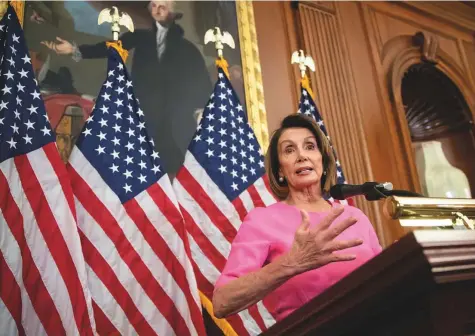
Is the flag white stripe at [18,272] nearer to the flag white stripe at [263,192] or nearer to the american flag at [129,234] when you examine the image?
the american flag at [129,234]

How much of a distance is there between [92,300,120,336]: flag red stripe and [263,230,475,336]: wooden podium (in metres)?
1.63

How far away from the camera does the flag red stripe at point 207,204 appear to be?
2.91m

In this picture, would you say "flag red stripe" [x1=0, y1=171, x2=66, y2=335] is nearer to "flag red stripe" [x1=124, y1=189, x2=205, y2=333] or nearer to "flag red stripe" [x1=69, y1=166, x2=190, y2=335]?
"flag red stripe" [x1=69, y1=166, x2=190, y2=335]

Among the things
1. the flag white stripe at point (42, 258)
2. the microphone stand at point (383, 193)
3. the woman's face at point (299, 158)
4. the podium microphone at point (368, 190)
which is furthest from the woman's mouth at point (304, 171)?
the flag white stripe at point (42, 258)

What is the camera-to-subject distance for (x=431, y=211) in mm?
1288

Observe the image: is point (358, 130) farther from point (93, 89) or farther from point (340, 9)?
point (93, 89)

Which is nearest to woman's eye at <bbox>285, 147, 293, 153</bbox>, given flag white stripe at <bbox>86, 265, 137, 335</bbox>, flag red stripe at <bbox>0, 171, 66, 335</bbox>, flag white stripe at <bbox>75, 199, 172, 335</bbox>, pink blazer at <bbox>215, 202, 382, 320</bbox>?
pink blazer at <bbox>215, 202, 382, 320</bbox>

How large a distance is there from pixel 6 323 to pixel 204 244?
1.15 meters

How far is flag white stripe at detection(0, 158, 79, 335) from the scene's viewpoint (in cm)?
217

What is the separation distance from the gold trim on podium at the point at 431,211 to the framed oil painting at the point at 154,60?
2223mm

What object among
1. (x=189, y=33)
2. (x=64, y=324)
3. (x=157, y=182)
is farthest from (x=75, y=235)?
(x=189, y=33)

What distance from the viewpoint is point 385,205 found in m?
1.27

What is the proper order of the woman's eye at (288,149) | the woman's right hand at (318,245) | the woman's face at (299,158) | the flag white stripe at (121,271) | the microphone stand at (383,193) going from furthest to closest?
the flag white stripe at (121,271) → the woman's eye at (288,149) → the woman's face at (299,158) → the microphone stand at (383,193) → the woman's right hand at (318,245)

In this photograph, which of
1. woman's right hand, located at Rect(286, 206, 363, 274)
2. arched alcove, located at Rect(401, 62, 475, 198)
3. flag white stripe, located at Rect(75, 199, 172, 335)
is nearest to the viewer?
woman's right hand, located at Rect(286, 206, 363, 274)
